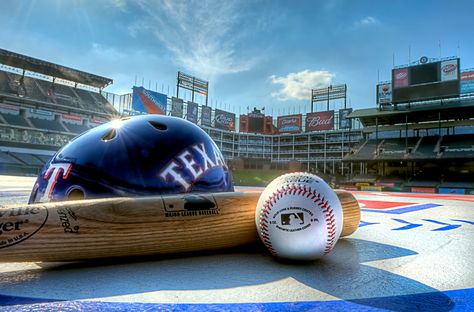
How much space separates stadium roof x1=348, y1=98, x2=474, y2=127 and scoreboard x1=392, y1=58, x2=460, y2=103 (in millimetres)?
1317

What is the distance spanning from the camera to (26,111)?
131 ft

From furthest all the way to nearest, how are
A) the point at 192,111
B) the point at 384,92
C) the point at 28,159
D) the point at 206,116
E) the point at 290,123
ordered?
the point at 290,123, the point at 206,116, the point at 192,111, the point at 384,92, the point at 28,159

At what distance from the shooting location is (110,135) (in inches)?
104

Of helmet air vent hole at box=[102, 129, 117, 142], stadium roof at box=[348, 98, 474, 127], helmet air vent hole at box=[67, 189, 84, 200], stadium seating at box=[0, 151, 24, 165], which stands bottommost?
helmet air vent hole at box=[67, 189, 84, 200]

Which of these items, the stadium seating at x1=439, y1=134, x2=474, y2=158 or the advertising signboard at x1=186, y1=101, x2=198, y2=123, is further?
the advertising signboard at x1=186, y1=101, x2=198, y2=123

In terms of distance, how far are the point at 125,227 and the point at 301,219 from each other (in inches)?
44.6

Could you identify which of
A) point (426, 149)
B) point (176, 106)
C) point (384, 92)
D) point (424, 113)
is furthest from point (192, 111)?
point (426, 149)

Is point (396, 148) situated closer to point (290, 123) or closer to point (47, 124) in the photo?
point (290, 123)

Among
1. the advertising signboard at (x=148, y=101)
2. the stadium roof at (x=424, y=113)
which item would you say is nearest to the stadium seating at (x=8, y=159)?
the advertising signboard at (x=148, y=101)

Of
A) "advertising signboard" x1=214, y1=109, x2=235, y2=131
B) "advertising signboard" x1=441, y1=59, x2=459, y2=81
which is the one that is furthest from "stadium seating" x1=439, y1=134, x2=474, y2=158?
"advertising signboard" x1=214, y1=109, x2=235, y2=131

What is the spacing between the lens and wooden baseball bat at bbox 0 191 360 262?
1.86 meters

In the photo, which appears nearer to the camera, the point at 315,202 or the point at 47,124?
the point at 315,202

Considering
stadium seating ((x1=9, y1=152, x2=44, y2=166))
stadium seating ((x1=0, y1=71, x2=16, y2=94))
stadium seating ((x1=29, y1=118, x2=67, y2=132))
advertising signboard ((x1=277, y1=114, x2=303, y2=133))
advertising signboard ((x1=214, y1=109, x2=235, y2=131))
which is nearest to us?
stadium seating ((x1=9, y1=152, x2=44, y2=166))

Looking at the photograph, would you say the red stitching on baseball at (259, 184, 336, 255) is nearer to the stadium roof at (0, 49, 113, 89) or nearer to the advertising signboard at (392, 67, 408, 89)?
the advertising signboard at (392, 67, 408, 89)
